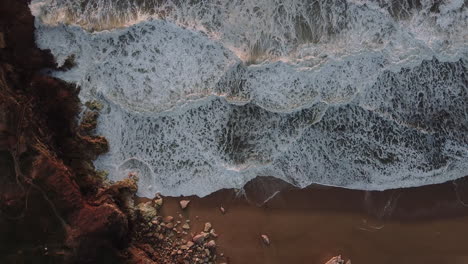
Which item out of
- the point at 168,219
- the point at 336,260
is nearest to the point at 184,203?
the point at 168,219

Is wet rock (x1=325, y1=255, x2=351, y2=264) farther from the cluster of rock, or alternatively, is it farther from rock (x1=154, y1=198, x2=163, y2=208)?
rock (x1=154, y1=198, x2=163, y2=208)

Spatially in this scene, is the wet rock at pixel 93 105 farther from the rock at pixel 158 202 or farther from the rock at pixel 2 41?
the rock at pixel 158 202

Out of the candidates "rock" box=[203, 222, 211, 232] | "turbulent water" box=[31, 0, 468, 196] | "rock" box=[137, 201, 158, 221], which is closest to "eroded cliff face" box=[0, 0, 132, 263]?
"rock" box=[137, 201, 158, 221]

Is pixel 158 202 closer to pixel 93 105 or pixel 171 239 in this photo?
pixel 171 239

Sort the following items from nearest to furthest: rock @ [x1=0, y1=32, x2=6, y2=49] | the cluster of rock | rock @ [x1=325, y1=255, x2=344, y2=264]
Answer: rock @ [x1=0, y1=32, x2=6, y2=49] < rock @ [x1=325, y1=255, x2=344, y2=264] < the cluster of rock

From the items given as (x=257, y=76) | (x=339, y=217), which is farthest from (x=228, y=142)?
(x=339, y=217)

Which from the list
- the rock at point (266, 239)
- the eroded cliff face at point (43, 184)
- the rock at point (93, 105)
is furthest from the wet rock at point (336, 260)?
the rock at point (93, 105)
